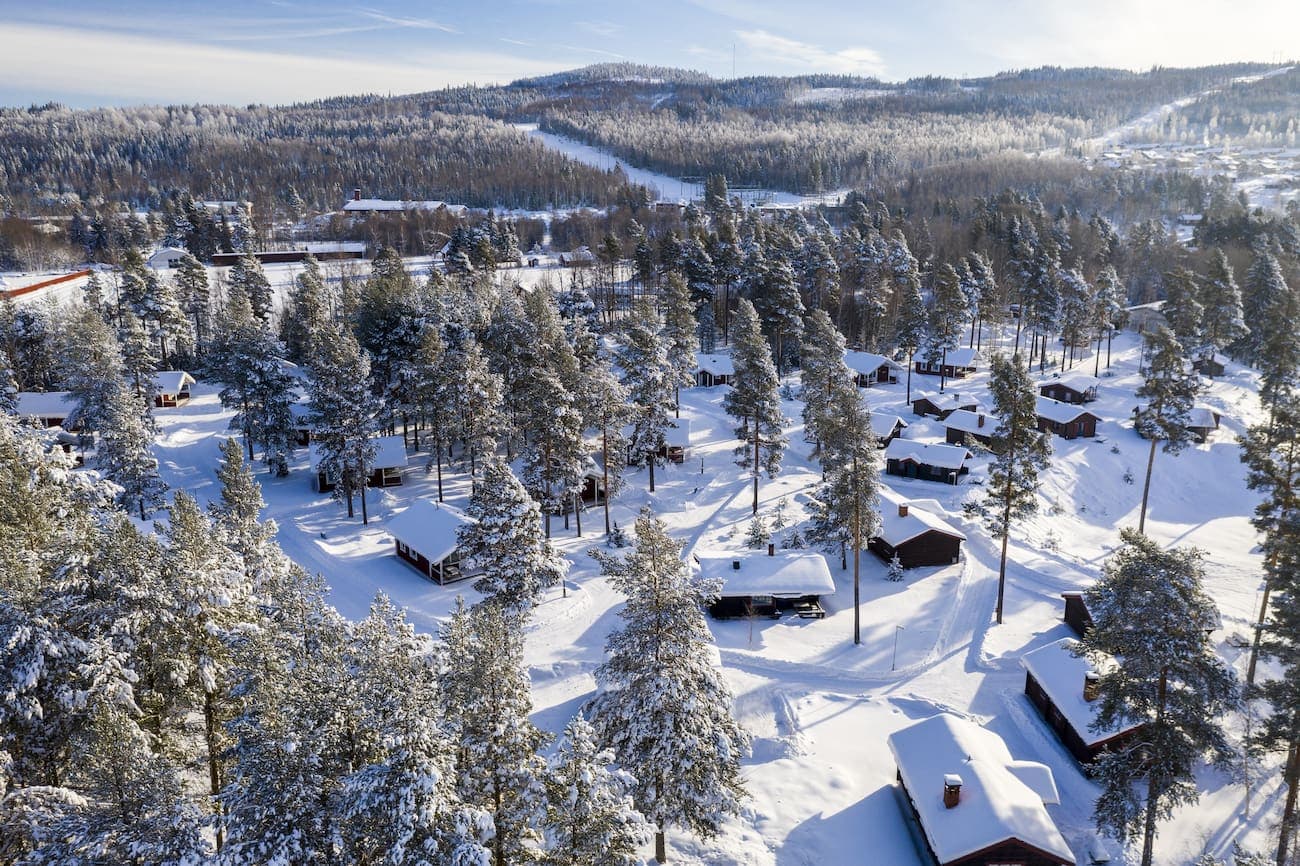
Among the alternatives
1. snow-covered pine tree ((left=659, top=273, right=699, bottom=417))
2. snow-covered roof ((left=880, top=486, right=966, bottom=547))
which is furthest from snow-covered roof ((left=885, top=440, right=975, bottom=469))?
snow-covered pine tree ((left=659, top=273, right=699, bottom=417))

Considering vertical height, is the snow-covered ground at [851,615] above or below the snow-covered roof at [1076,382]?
below

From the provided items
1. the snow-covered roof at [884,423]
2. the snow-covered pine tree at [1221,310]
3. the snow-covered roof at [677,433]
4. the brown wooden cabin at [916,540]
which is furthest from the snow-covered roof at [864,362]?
the brown wooden cabin at [916,540]

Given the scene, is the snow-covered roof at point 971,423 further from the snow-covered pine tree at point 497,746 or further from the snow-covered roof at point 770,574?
the snow-covered pine tree at point 497,746

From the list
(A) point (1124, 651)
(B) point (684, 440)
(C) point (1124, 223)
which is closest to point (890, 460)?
(B) point (684, 440)

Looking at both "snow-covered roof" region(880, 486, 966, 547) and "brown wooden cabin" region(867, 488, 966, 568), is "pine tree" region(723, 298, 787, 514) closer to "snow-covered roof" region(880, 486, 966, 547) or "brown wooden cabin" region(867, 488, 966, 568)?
"snow-covered roof" region(880, 486, 966, 547)

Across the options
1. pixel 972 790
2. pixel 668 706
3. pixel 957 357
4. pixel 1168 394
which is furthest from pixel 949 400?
pixel 668 706

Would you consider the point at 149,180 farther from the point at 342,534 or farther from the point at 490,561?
the point at 490,561
